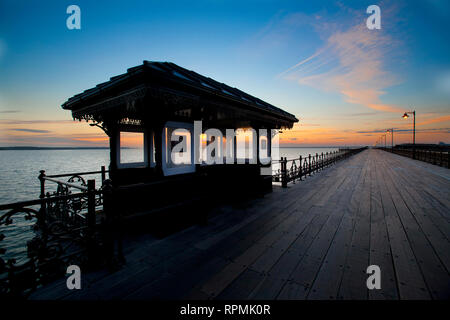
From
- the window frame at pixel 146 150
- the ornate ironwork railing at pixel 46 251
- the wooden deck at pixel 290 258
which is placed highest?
the window frame at pixel 146 150

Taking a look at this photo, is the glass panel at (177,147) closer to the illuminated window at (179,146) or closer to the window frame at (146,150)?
the illuminated window at (179,146)

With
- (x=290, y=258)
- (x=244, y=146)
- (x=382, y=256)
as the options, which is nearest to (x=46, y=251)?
(x=290, y=258)

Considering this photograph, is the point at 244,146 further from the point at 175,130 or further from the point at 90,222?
the point at 90,222

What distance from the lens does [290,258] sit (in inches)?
114

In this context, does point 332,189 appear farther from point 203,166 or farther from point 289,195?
point 203,166

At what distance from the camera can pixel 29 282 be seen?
2191mm

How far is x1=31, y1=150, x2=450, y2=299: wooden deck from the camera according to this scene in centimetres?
220

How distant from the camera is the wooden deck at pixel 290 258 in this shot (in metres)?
2.20

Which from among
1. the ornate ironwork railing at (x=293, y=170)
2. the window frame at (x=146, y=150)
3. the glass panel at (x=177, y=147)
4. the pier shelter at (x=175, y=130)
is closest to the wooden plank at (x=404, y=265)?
the pier shelter at (x=175, y=130)

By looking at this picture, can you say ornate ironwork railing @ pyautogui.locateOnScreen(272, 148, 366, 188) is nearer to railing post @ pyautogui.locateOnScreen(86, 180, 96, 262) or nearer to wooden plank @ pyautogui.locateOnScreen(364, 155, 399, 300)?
wooden plank @ pyautogui.locateOnScreen(364, 155, 399, 300)
